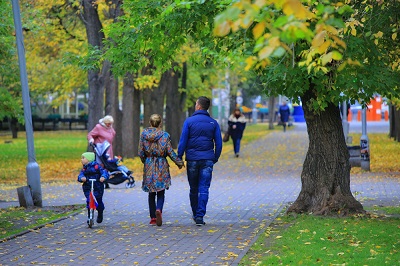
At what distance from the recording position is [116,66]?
13.9m

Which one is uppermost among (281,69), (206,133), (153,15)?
(153,15)

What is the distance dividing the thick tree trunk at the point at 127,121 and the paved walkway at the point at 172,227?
846 cm

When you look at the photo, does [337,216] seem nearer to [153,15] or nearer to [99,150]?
[153,15]

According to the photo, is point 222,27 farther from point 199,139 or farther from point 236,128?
point 236,128

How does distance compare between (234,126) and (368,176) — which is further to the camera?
(234,126)

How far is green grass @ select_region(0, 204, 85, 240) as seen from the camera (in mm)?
12867

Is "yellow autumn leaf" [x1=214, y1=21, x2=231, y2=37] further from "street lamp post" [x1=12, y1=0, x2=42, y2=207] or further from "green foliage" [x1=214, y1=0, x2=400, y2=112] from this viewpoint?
"street lamp post" [x1=12, y1=0, x2=42, y2=207]

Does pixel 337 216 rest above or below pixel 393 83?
below

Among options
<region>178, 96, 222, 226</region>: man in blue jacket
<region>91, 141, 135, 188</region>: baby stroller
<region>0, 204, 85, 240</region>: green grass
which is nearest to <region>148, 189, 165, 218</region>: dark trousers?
<region>178, 96, 222, 226</region>: man in blue jacket

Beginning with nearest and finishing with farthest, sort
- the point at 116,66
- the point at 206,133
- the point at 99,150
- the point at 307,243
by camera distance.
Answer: the point at 307,243
the point at 206,133
the point at 116,66
the point at 99,150

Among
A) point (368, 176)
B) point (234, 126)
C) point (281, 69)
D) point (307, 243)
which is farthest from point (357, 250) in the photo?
point (234, 126)

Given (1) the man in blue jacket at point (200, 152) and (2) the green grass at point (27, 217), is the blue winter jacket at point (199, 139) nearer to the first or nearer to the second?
(1) the man in blue jacket at point (200, 152)

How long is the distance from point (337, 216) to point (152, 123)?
302cm

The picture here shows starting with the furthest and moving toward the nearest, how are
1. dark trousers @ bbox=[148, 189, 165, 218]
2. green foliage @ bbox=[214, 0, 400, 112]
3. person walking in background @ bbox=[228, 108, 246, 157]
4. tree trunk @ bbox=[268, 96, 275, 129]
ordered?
tree trunk @ bbox=[268, 96, 275, 129]
person walking in background @ bbox=[228, 108, 246, 157]
dark trousers @ bbox=[148, 189, 165, 218]
green foliage @ bbox=[214, 0, 400, 112]
